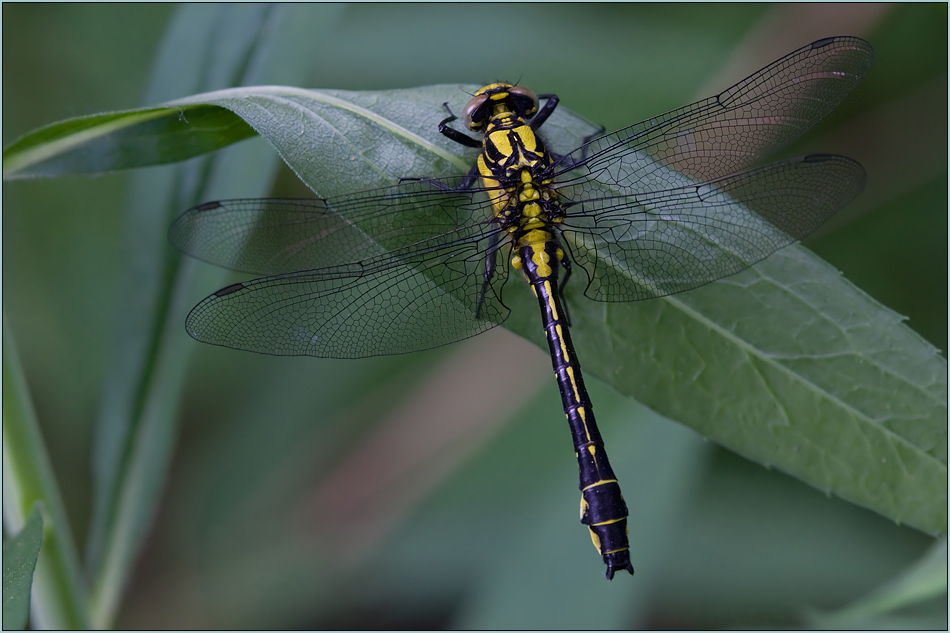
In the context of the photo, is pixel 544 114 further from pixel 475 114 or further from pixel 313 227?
pixel 313 227

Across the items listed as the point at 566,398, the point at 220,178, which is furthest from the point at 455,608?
the point at 220,178

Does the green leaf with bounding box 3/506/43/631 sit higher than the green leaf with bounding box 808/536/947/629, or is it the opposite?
the green leaf with bounding box 3/506/43/631

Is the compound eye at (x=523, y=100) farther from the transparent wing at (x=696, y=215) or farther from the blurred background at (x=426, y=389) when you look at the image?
the blurred background at (x=426, y=389)

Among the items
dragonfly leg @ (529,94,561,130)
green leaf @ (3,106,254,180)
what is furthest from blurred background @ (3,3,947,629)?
green leaf @ (3,106,254,180)

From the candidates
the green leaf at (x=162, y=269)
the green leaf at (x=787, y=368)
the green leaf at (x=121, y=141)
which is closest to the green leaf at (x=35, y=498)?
the green leaf at (x=162, y=269)

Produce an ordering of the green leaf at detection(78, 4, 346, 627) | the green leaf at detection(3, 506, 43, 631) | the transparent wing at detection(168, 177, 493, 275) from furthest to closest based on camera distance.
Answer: the green leaf at detection(78, 4, 346, 627)
the transparent wing at detection(168, 177, 493, 275)
the green leaf at detection(3, 506, 43, 631)

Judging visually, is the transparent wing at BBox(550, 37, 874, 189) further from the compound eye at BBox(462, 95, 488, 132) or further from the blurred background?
the blurred background

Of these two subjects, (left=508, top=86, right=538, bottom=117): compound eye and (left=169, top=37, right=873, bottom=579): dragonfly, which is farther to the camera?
(left=508, top=86, right=538, bottom=117): compound eye
